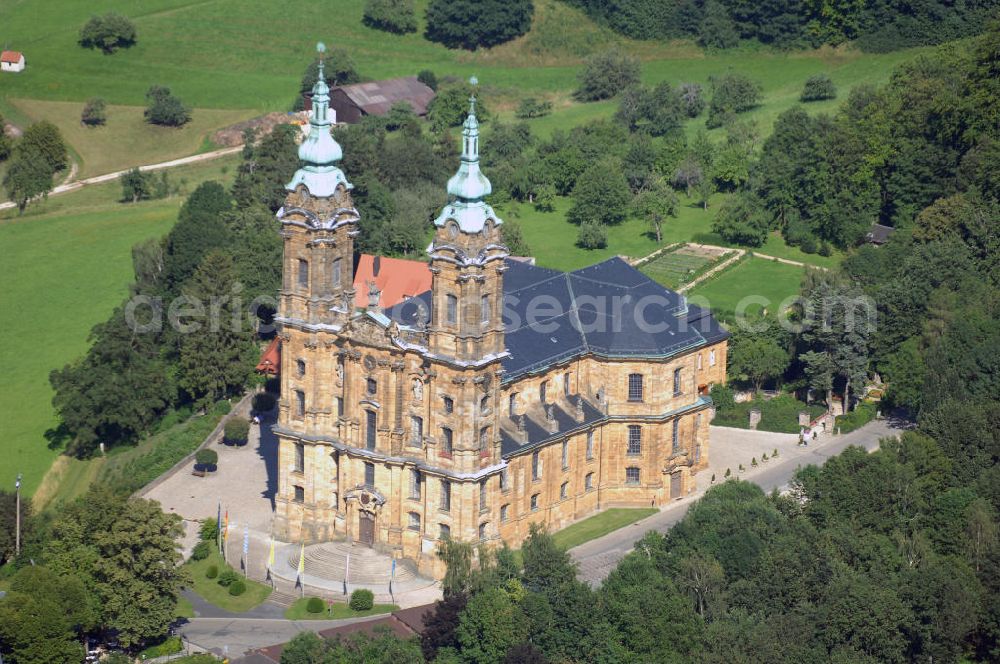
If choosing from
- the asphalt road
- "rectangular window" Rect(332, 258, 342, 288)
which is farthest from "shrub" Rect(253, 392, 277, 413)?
the asphalt road

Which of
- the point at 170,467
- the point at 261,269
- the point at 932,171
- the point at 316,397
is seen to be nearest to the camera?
the point at 316,397

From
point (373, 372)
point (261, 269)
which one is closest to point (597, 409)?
point (373, 372)

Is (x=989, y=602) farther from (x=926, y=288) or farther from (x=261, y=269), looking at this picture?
(x=261, y=269)

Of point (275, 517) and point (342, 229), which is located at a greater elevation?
point (342, 229)

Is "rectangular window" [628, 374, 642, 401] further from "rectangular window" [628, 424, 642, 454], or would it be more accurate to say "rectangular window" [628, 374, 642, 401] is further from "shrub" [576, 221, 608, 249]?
"shrub" [576, 221, 608, 249]

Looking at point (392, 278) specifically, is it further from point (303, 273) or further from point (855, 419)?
point (855, 419)

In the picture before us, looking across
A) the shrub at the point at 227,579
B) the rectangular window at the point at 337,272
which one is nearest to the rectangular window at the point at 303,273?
the rectangular window at the point at 337,272
